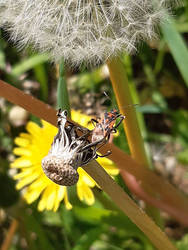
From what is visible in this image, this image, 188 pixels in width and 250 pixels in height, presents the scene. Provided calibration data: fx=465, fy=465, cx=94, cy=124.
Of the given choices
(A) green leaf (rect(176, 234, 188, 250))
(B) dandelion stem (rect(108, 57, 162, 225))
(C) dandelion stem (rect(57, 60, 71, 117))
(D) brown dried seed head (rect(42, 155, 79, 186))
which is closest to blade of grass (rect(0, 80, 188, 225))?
(B) dandelion stem (rect(108, 57, 162, 225))

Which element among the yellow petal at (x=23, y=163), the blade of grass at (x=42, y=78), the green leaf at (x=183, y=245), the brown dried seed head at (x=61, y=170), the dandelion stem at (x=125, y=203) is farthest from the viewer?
the blade of grass at (x=42, y=78)

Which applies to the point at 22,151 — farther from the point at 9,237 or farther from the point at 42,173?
the point at 9,237

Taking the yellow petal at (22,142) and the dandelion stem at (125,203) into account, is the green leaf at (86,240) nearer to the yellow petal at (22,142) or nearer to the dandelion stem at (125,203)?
the yellow petal at (22,142)

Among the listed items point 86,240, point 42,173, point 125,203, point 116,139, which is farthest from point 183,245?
point 125,203

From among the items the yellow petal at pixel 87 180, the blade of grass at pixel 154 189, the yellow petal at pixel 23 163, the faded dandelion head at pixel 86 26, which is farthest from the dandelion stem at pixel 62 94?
the yellow petal at pixel 23 163

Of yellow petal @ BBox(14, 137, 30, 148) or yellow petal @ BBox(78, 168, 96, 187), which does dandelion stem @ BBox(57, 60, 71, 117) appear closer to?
yellow petal @ BBox(78, 168, 96, 187)

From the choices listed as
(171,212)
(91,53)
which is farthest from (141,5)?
(171,212)
